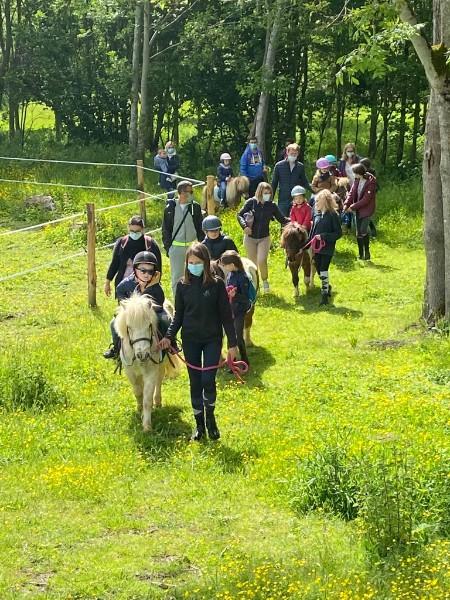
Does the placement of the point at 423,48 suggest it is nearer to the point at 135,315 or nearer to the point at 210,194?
the point at 135,315

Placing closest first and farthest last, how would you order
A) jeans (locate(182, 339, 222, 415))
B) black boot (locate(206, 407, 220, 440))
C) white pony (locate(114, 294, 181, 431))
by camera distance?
1. jeans (locate(182, 339, 222, 415))
2. black boot (locate(206, 407, 220, 440))
3. white pony (locate(114, 294, 181, 431))

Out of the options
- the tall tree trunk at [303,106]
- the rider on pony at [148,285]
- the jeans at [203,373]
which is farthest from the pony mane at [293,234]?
the tall tree trunk at [303,106]


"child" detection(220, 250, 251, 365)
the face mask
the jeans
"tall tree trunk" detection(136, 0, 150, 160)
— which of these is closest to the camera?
the face mask

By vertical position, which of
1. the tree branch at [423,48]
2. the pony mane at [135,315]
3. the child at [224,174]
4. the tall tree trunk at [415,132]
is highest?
the tree branch at [423,48]

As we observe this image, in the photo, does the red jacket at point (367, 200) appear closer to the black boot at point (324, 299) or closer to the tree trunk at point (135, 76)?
the black boot at point (324, 299)

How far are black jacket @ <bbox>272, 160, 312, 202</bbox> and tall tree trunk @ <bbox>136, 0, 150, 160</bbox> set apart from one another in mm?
13017

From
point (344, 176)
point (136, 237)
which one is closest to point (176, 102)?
point (344, 176)

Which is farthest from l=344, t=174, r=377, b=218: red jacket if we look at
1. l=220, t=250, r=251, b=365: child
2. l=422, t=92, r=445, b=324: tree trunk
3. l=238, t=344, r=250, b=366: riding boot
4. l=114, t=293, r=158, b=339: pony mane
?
l=114, t=293, r=158, b=339: pony mane

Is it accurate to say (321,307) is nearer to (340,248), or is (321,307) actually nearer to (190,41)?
(340,248)

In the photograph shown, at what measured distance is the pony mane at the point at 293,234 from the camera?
51.0 ft

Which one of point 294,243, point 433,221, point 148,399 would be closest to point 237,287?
point 148,399

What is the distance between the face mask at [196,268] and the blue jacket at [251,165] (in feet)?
38.7

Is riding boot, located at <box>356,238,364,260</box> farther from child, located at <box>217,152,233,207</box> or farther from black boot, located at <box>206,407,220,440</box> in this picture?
black boot, located at <box>206,407,220,440</box>

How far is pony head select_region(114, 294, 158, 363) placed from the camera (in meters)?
9.79
